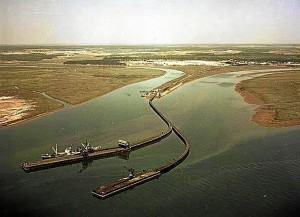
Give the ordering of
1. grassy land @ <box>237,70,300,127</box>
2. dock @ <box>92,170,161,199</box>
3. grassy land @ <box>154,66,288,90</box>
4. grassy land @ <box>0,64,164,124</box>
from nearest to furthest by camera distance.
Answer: dock @ <box>92,170,161,199</box>, grassy land @ <box>237,70,300,127</box>, grassy land @ <box>0,64,164,124</box>, grassy land @ <box>154,66,288,90</box>

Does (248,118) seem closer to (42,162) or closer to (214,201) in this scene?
(214,201)

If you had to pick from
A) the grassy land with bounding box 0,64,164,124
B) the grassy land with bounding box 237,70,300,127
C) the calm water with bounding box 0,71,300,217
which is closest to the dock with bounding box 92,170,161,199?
the calm water with bounding box 0,71,300,217

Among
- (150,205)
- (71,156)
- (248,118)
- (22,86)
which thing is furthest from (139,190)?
(22,86)

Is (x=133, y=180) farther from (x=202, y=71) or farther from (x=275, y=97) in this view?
(x=202, y=71)

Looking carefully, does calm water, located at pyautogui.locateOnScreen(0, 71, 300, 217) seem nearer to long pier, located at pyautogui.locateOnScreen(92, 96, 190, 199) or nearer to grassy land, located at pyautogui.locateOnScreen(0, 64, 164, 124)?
long pier, located at pyautogui.locateOnScreen(92, 96, 190, 199)

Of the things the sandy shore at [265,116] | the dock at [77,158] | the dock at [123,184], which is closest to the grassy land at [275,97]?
the sandy shore at [265,116]

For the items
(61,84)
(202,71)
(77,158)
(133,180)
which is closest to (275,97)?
(77,158)
